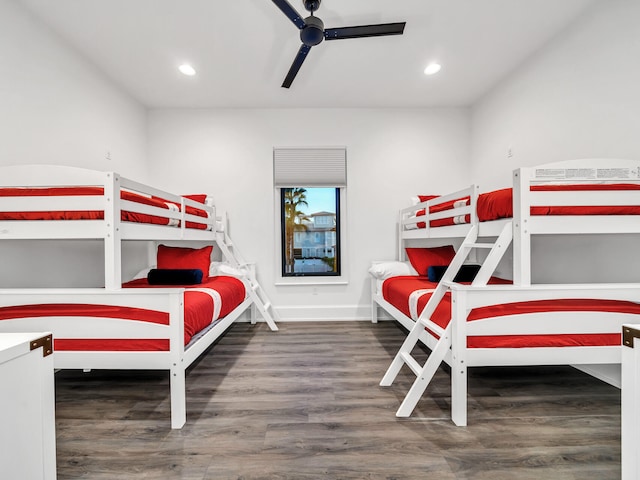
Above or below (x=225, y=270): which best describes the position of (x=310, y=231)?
above

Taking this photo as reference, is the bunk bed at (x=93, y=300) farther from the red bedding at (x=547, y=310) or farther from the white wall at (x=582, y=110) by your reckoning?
the white wall at (x=582, y=110)

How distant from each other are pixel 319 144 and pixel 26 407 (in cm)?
331

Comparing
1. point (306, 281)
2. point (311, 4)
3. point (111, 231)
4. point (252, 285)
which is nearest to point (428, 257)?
point (306, 281)

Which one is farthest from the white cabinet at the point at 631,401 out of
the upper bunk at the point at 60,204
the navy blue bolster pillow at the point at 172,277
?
the navy blue bolster pillow at the point at 172,277

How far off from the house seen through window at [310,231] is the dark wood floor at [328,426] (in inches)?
62.4

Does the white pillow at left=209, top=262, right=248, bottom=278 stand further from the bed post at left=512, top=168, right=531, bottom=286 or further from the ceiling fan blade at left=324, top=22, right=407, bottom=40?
the bed post at left=512, top=168, right=531, bottom=286

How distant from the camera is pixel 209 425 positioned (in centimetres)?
156


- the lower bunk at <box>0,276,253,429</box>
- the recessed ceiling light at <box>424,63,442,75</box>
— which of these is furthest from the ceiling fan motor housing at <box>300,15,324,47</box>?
the lower bunk at <box>0,276,253,429</box>

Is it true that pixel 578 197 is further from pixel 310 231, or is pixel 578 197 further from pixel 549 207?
pixel 310 231

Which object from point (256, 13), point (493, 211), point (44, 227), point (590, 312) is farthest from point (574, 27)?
point (44, 227)

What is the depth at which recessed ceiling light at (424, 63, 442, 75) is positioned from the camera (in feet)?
9.00

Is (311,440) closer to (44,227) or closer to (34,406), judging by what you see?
(34,406)

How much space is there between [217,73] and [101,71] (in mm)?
1054

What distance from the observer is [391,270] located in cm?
317
